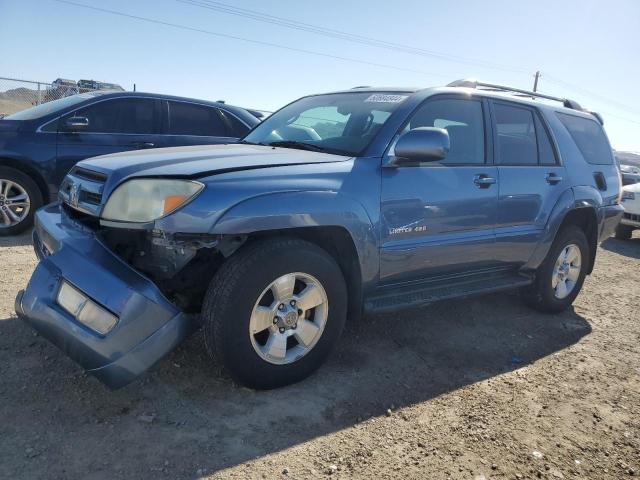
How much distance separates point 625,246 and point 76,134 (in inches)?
346

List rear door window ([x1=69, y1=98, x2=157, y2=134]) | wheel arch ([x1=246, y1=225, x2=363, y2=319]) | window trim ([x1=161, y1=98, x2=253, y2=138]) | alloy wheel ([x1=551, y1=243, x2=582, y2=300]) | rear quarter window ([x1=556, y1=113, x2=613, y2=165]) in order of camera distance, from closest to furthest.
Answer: wheel arch ([x1=246, y1=225, x2=363, y2=319]) < alloy wheel ([x1=551, y1=243, x2=582, y2=300]) < rear quarter window ([x1=556, y1=113, x2=613, y2=165]) < rear door window ([x1=69, y1=98, x2=157, y2=134]) < window trim ([x1=161, y1=98, x2=253, y2=138])

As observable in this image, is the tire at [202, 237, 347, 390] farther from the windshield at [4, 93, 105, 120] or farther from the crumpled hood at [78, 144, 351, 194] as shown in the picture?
the windshield at [4, 93, 105, 120]

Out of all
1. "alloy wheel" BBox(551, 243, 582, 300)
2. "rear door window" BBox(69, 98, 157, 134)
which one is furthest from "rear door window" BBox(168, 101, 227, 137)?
"alloy wheel" BBox(551, 243, 582, 300)

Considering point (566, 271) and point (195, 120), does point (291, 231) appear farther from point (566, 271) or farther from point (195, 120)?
point (195, 120)

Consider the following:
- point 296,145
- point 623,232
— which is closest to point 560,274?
point 296,145

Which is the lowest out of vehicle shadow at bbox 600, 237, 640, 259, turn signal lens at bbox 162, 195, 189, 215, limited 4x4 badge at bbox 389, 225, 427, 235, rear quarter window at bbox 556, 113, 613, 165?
vehicle shadow at bbox 600, 237, 640, 259

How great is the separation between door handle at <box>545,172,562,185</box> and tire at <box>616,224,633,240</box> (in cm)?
603

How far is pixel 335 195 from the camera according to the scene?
291 cm

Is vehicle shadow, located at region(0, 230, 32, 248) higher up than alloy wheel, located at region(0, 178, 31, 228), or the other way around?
alloy wheel, located at region(0, 178, 31, 228)

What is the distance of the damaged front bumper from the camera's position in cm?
240

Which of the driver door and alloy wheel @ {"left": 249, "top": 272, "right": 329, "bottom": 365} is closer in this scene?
alloy wheel @ {"left": 249, "top": 272, "right": 329, "bottom": 365}

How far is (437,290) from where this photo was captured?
363cm

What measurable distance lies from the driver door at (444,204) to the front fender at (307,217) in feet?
0.46

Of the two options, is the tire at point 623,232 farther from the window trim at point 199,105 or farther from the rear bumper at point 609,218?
the window trim at point 199,105
